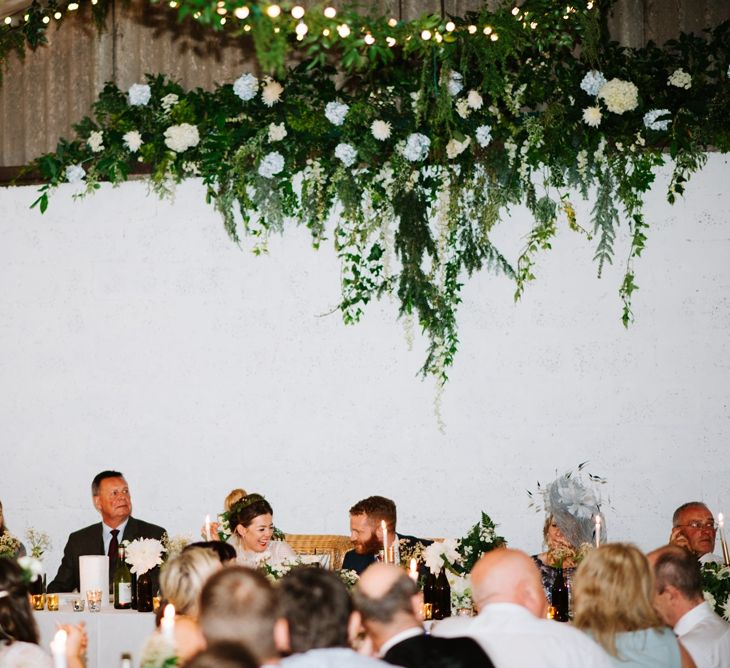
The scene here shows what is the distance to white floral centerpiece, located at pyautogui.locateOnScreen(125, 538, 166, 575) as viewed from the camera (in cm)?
550

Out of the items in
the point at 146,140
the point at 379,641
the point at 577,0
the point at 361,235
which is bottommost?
the point at 379,641

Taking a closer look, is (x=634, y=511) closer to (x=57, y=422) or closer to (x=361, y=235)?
(x=361, y=235)

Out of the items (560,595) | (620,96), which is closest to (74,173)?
A: (620,96)

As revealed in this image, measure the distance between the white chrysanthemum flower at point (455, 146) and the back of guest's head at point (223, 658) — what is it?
521 cm

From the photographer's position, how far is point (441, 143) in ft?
23.9

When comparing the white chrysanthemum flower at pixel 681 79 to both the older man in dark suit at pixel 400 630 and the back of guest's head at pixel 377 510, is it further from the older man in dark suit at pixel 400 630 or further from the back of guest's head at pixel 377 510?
the older man in dark suit at pixel 400 630

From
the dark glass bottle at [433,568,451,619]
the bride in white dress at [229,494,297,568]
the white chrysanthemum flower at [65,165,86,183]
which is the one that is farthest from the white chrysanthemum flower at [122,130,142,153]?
the dark glass bottle at [433,568,451,619]

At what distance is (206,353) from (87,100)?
6.43 ft

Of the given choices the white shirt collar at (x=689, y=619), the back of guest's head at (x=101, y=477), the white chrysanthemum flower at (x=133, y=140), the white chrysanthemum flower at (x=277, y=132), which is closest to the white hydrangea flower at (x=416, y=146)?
the white chrysanthemum flower at (x=277, y=132)

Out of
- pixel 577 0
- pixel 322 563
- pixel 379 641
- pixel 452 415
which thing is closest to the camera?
pixel 379 641

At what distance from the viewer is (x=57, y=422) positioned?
317 inches

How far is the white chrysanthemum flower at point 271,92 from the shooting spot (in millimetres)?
7348

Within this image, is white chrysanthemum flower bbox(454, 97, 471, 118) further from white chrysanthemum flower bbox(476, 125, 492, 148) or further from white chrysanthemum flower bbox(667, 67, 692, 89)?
white chrysanthemum flower bbox(667, 67, 692, 89)

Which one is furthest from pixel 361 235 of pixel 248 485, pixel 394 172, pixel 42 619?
pixel 42 619
